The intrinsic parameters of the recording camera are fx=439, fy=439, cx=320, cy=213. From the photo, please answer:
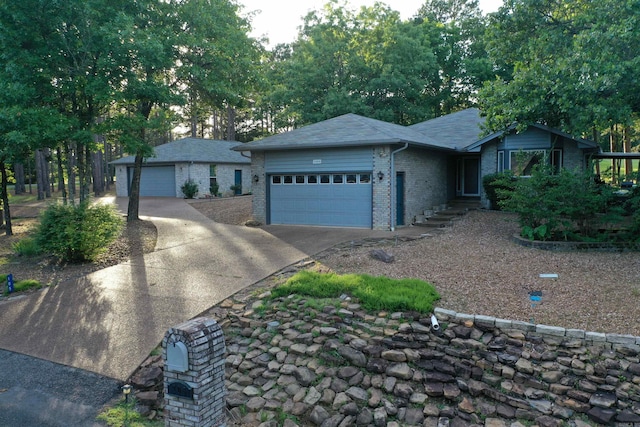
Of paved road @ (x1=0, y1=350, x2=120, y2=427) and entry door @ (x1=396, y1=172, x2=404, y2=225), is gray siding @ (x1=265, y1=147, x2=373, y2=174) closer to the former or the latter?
entry door @ (x1=396, y1=172, x2=404, y2=225)

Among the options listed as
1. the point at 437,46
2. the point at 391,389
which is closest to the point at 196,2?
the point at 391,389

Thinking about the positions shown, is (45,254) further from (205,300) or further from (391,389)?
(391,389)

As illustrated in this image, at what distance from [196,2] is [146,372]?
12949 mm

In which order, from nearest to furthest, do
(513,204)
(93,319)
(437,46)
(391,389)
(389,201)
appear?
(391,389)
(93,319)
(513,204)
(389,201)
(437,46)

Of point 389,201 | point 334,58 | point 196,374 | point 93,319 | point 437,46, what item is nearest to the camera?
point 196,374

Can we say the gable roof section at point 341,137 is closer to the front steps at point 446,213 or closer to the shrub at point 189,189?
the front steps at point 446,213

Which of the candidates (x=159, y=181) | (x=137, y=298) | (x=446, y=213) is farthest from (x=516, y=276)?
(x=159, y=181)

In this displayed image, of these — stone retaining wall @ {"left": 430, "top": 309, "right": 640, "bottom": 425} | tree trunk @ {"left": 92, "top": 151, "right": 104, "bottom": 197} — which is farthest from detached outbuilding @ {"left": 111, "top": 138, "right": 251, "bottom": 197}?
stone retaining wall @ {"left": 430, "top": 309, "right": 640, "bottom": 425}

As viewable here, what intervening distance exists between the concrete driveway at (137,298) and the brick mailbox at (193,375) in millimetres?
1411

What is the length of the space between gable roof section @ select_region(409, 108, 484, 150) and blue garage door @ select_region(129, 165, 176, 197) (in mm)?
15910

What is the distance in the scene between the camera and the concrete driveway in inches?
236

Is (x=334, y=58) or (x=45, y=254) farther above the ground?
(x=334, y=58)

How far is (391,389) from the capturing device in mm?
5359

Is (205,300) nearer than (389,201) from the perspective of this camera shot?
Yes
